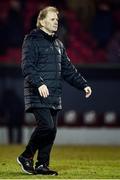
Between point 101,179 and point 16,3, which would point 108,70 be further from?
point 101,179

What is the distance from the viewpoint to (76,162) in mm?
11344

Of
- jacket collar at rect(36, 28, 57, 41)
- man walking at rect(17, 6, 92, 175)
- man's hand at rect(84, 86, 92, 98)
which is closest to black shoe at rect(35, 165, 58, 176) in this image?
man walking at rect(17, 6, 92, 175)

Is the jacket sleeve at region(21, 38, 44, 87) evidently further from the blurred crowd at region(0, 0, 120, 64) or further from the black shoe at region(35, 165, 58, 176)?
the blurred crowd at region(0, 0, 120, 64)

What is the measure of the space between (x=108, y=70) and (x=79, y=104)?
848 millimetres

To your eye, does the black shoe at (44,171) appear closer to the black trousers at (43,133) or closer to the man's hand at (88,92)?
the black trousers at (43,133)

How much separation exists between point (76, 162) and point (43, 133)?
95.9 inches

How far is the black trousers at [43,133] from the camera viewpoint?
8.94 metres

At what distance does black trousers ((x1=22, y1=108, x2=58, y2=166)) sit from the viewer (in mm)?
8938

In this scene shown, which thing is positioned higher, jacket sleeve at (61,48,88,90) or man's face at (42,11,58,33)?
man's face at (42,11,58,33)

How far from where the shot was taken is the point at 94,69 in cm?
1552

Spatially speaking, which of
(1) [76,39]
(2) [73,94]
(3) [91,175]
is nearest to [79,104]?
(2) [73,94]

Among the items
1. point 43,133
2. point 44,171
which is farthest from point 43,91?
point 44,171

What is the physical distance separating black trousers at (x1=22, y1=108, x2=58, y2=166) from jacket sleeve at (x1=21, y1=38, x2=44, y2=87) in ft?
1.27

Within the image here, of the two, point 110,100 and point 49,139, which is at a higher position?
point 49,139
